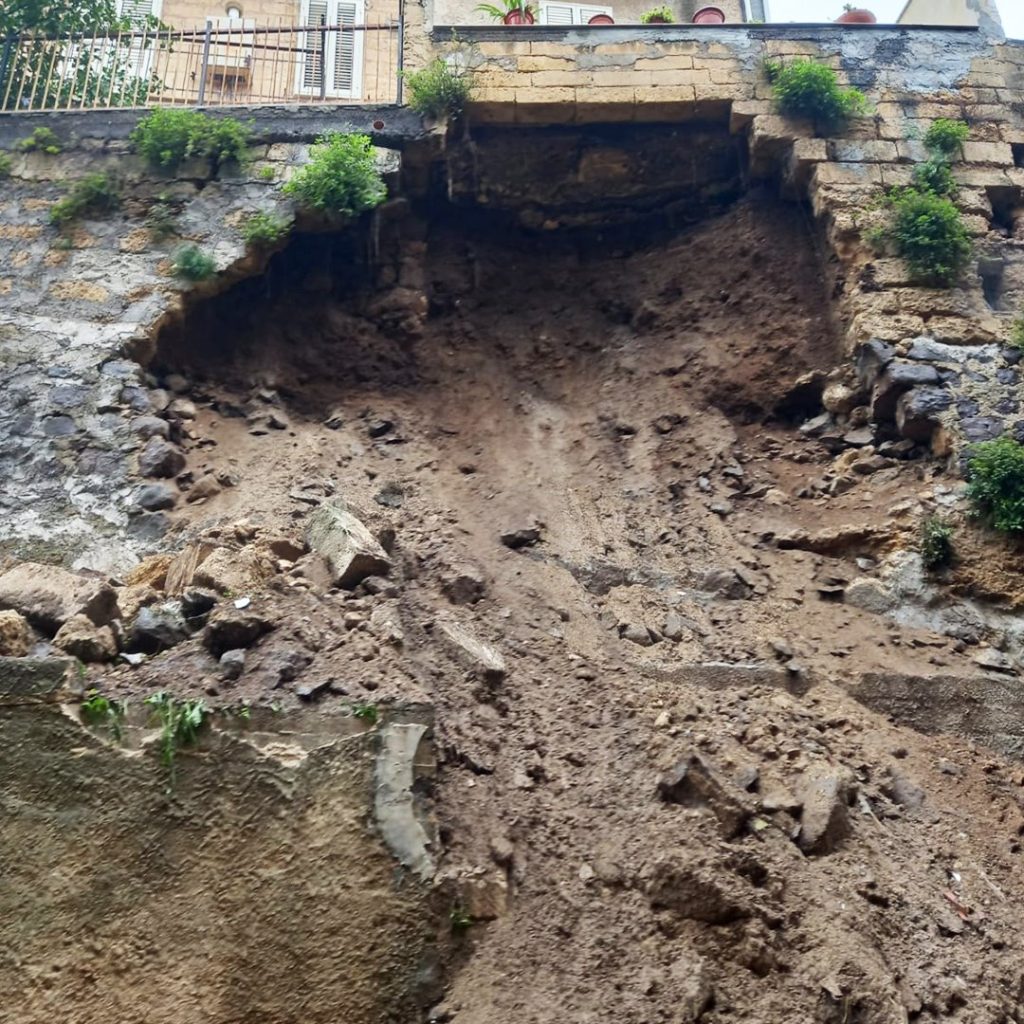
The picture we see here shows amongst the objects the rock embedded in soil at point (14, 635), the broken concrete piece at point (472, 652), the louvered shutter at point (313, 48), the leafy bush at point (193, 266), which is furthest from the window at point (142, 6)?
the broken concrete piece at point (472, 652)

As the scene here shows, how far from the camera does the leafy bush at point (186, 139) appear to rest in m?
6.34

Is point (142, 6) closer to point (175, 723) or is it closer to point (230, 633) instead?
point (230, 633)

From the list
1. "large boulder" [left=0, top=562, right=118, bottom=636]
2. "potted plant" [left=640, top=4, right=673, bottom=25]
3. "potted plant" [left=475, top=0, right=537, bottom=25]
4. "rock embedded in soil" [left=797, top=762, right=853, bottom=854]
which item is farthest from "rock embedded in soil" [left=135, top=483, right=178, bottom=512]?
"potted plant" [left=640, top=4, right=673, bottom=25]

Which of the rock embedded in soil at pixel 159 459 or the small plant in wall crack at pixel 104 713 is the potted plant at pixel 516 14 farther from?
the small plant in wall crack at pixel 104 713

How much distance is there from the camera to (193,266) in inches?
232

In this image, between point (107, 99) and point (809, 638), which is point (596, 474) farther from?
point (107, 99)

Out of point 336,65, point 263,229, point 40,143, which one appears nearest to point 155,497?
point 263,229

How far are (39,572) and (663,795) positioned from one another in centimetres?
259

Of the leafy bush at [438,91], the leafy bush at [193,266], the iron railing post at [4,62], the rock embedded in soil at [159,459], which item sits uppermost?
the iron railing post at [4,62]

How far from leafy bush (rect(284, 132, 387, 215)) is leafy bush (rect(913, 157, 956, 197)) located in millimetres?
3406

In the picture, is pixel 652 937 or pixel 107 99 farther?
pixel 107 99

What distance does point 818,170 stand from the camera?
6.43m

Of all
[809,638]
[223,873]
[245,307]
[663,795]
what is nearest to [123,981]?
[223,873]

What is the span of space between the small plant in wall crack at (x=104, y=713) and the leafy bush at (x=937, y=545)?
3.75 metres
